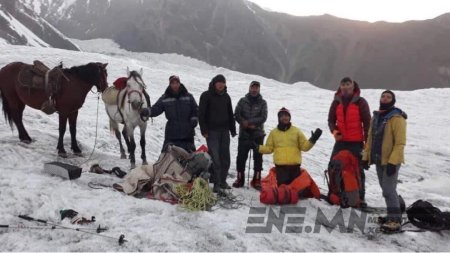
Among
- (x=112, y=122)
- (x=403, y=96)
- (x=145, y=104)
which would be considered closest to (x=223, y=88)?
(x=145, y=104)

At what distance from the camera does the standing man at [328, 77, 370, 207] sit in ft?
21.3

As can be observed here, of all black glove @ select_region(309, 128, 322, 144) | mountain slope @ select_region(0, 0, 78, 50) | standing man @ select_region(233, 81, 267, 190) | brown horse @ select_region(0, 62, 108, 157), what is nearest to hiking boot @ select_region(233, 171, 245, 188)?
standing man @ select_region(233, 81, 267, 190)

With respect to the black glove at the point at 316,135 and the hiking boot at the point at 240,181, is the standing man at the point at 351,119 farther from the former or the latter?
the hiking boot at the point at 240,181

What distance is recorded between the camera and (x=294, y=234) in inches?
206

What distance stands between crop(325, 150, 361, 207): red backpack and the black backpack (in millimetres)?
882

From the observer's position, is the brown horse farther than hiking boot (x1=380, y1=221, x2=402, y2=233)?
Yes

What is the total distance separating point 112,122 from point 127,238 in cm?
569

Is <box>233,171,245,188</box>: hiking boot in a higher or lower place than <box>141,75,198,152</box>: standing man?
lower

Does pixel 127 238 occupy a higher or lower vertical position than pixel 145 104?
lower

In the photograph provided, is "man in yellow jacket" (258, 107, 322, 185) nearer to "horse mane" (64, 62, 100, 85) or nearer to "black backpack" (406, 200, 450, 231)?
"black backpack" (406, 200, 450, 231)

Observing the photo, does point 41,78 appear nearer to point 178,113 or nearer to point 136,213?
point 178,113

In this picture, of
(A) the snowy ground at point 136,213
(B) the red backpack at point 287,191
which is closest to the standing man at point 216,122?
(A) the snowy ground at point 136,213

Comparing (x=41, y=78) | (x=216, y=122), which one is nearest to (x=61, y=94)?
(x=41, y=78)

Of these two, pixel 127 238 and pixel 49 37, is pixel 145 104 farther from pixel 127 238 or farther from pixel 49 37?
pixel 49 37
